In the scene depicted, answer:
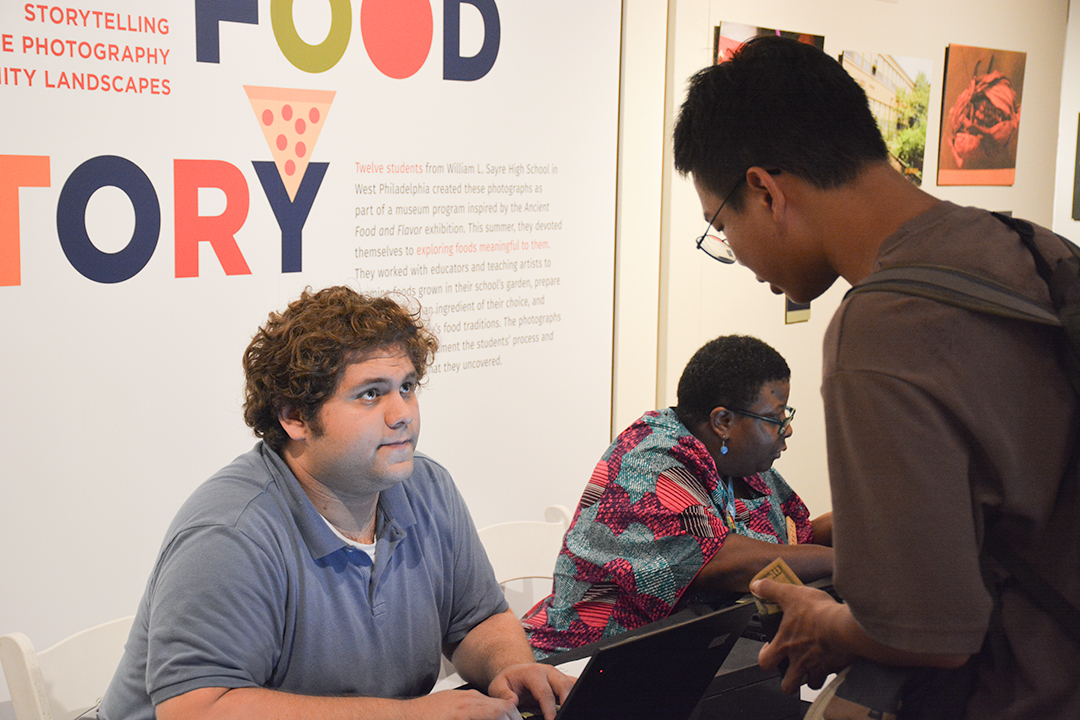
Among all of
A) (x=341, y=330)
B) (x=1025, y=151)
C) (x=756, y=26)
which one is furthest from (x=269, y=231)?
(x=1025, y=151)

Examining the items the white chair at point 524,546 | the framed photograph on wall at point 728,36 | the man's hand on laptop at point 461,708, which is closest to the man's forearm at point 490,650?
the man's hand on laptop at point 461,708

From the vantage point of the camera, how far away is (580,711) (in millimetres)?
1174

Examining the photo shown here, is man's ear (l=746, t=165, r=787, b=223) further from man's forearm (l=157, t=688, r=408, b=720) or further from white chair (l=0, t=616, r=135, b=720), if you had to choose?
white chair (l=0, t=616, r=135, b=720)

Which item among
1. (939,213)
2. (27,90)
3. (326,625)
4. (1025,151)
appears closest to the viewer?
(939,213)

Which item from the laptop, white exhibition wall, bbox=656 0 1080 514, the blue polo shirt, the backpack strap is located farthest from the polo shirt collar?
white exhibition wall, bbox=656 0 1080 514

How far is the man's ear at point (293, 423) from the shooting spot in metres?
1.53

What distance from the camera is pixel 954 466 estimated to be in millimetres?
865

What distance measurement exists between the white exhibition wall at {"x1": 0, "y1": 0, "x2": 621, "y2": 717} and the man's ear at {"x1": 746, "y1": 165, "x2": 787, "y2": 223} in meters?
1.60

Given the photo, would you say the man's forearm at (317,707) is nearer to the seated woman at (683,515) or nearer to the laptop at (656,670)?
the laptop at (656,670)

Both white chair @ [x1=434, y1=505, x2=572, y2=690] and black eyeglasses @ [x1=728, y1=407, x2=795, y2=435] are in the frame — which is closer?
black eyeglasses @ [x1=728, y1=407, x2=795, y2=435]

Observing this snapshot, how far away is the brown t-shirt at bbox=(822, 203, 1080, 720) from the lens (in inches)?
34.0

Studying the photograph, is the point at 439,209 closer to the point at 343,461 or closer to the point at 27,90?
the point at 27,90

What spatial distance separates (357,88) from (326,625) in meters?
1.61

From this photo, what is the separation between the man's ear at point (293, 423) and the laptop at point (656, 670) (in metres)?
0.60
